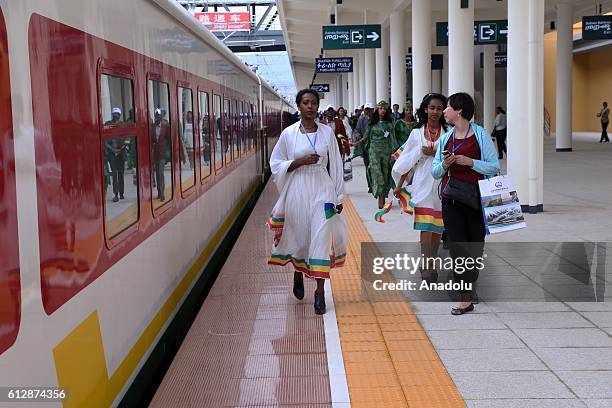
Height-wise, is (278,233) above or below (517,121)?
below

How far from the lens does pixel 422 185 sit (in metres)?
7.30

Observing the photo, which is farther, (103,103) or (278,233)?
(278,233)

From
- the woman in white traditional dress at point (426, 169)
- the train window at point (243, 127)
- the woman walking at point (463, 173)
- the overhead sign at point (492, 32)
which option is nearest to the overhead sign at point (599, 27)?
the overhead sign at point (492, 32)

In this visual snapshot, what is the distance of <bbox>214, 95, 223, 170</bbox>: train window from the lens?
30.9 ft

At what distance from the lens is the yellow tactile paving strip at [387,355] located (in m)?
4.57

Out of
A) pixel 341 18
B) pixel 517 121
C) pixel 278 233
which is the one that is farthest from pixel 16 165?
pixel 341 18

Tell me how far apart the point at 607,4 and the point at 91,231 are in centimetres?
2909

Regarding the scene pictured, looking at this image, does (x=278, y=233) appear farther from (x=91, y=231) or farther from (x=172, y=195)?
(x=91, y=231)

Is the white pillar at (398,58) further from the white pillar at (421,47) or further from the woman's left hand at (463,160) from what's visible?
the woman's left hand at (463,160)

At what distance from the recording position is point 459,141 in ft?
20.7

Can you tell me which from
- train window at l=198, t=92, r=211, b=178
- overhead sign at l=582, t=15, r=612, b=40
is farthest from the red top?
overhead sign at l=582, t=15, r=612, b=40

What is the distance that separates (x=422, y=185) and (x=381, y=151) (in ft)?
19.5

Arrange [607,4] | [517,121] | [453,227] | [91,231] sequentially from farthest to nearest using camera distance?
[607,4] < [517,121] < [453,227] < [91,231]

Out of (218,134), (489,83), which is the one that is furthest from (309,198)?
(489,83)
